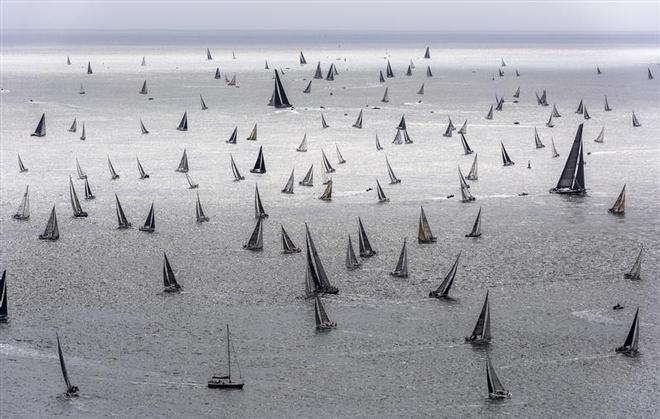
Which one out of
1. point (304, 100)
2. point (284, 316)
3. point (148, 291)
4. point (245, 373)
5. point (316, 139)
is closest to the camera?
point (245, 373)

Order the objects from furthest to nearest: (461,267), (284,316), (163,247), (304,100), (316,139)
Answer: (304,100)
(316,139)
(163,247)
(461,267)
(284,316)

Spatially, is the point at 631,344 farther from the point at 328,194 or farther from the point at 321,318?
the point at 328,194

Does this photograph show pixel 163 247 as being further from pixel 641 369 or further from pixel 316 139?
pixel 316 139

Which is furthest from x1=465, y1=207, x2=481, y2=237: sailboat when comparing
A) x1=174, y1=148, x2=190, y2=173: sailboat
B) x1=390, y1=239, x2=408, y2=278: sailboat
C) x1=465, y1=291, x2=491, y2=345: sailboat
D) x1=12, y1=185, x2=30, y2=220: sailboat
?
x1=174, y1=148, x2=190, y2=173: sailboat

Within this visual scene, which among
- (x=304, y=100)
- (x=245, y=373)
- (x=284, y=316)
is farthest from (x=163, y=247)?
(x=304, y=100)

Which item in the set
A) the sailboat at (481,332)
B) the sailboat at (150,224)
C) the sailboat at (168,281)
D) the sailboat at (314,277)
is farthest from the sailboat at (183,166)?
the sailboat at (481,332)

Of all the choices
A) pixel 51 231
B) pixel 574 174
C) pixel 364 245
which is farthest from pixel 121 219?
pixel 574 174

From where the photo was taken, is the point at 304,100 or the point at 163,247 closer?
the point at 163,247

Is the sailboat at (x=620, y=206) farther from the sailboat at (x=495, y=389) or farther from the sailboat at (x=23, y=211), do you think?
the sailboat at (x=23, y=211)
